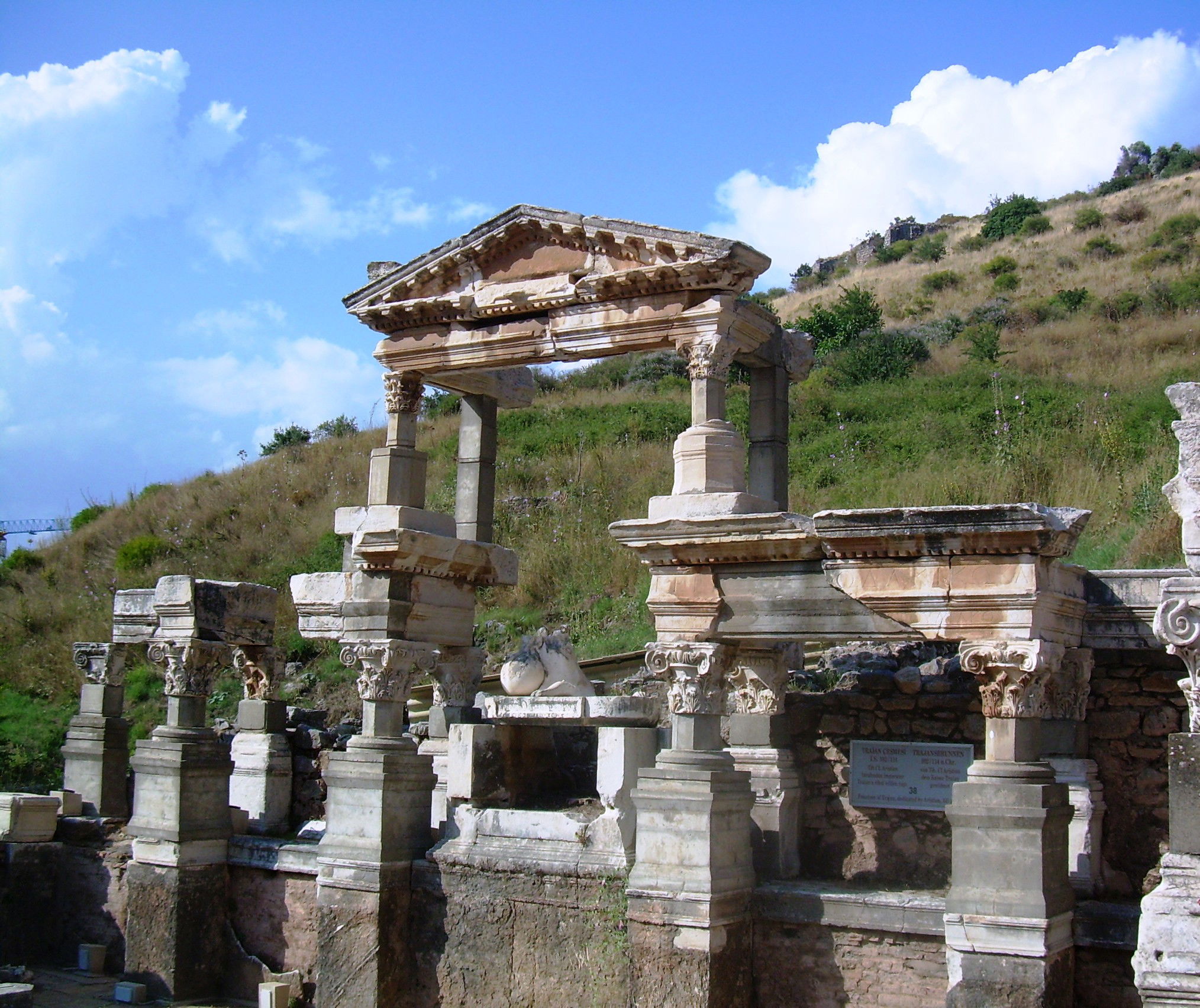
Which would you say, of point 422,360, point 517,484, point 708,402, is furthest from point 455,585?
point 517,484

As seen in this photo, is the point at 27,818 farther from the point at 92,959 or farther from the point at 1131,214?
the point at 1131,214

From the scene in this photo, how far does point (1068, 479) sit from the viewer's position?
667 inches

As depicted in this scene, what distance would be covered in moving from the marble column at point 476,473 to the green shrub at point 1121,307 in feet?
65.5

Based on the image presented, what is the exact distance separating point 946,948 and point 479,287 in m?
6.39

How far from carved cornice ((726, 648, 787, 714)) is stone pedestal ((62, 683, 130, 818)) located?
23.7ft

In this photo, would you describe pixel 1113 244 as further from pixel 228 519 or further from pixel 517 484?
pixel 228 519

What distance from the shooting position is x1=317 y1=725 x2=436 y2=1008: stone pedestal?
998cm

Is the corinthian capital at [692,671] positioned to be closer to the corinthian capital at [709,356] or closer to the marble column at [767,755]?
the marble column at [767,755]

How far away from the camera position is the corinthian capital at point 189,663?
12133 millimetres

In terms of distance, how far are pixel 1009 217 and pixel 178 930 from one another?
1668 inches

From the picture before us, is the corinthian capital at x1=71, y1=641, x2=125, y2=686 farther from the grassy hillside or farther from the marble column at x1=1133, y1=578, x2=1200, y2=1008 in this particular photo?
the marble column at x1=1133, y1=578, x2=1200, y2=1008

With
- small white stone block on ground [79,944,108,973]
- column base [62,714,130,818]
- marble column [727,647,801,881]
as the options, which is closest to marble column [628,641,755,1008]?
marble column [727,647,801,881]

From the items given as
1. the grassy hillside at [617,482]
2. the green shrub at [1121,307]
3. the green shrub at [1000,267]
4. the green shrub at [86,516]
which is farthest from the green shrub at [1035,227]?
the green shrub at [86,516]

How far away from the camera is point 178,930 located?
446 inches
